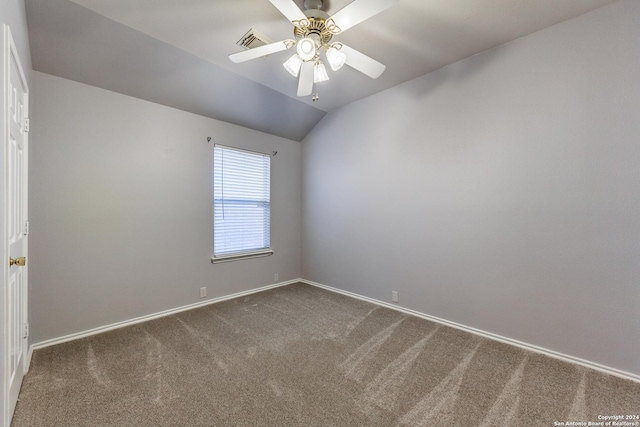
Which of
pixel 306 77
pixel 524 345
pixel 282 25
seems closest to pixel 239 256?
pixel 306 77

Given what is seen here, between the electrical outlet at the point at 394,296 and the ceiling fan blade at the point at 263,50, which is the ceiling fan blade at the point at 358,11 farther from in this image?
the electrical outlet at the point at 394,296

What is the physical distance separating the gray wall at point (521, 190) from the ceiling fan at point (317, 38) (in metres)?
1.31

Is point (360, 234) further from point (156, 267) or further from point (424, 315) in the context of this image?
point (156, 267)

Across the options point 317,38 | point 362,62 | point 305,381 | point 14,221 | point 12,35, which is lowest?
point 305,381

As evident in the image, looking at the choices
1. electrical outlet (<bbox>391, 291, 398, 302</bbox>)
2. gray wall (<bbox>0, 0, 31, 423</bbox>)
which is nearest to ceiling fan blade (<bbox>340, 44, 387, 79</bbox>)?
gray wall (<bbox>0, 0, 31, 423</bbox>)

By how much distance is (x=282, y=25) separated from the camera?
2154 millimetres

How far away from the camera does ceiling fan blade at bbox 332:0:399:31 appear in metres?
1.41

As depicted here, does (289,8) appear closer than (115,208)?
Yes

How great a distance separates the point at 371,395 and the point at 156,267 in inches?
103

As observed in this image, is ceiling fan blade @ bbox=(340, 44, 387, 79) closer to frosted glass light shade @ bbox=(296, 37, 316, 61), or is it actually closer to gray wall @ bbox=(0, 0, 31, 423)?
frosted glass light shade @ bbox=(296, 37, 316, 61)

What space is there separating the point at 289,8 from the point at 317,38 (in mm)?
292

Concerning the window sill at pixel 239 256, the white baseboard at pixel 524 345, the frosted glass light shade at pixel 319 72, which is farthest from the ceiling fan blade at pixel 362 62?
the window sill at pixel 239 256

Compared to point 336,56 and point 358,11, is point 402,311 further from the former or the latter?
point 358,11

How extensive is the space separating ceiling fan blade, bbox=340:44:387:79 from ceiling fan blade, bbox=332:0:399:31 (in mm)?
200
